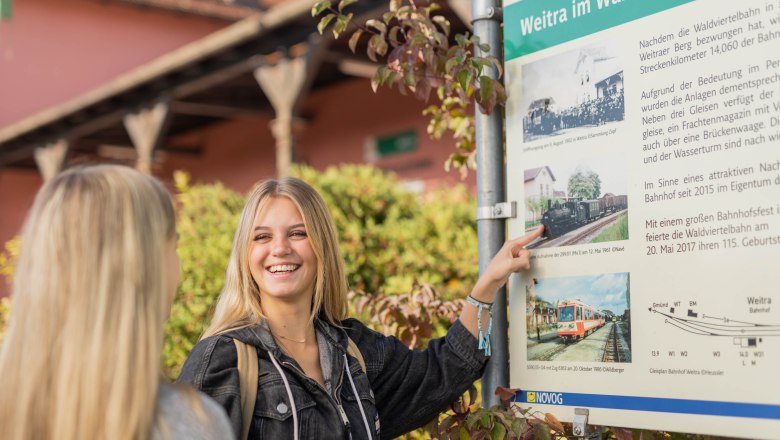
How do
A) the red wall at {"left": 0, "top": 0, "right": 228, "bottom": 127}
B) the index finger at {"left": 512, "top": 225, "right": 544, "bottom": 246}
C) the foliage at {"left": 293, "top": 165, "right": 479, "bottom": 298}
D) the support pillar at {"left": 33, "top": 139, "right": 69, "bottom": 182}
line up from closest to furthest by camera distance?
the index finger at {"left": 512, "top": 225, "right": 544, "bottom": 246}, the foliage at {"left": 293, "top": 165, "right": 479, "bottom": 298}, the support pillar at {"left": 33, "top": 139, "right": 69, "bottom": 182}, the red wall at {"left": 0, "top": 0, "right": 228, "bottom": 127}

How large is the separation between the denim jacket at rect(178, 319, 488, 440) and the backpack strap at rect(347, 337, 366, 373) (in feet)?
0.05

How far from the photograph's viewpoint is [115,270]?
165 centimetres

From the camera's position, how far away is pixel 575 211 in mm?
2520

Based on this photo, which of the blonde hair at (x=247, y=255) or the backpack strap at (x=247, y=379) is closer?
the backpack strap at (x=247, y=379)

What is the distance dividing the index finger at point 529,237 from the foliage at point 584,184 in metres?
0.15

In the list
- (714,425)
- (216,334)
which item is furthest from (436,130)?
(714,425)

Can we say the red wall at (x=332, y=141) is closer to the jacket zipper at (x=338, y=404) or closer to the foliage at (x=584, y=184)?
the foliage at (x=584, y=184)

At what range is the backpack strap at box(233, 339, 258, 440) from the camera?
237cm

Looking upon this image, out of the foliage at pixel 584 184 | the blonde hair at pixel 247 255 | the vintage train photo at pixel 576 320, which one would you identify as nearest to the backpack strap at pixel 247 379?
the blonde hair at pixel 247 255

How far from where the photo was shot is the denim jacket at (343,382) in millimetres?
2396

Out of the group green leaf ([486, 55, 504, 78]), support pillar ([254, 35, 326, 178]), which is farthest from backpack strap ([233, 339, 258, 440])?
support pillar ([254, 35, 326, 178])

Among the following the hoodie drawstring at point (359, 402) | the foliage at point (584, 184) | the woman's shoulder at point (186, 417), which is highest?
the foliage at point (584, 184)

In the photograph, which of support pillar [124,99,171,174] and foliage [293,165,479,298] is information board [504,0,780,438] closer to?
foliage [293,165,479,298]

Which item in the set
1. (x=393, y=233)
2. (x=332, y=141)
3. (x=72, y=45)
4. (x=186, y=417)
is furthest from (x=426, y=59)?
(x=72, y=45)
